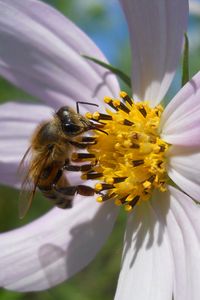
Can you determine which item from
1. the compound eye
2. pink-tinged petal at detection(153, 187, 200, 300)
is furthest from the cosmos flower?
the compound eye

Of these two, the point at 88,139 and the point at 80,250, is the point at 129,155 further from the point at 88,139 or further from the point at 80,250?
the point at 80,250

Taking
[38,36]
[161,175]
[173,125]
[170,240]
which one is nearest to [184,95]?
[173,125]

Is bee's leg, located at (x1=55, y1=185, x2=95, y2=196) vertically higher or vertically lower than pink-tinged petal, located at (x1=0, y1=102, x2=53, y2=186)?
lower

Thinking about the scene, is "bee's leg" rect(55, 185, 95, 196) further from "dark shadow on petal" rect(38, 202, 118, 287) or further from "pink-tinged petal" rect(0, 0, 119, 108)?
"pink-tinged petal" rect(0, 0, 119, 108)

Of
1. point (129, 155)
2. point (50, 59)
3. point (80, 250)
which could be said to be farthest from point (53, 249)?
point (50, 59)

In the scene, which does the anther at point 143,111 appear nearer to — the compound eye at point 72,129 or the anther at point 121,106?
the anther at point 121,106

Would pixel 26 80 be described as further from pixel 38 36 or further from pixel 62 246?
pixel 62 246
